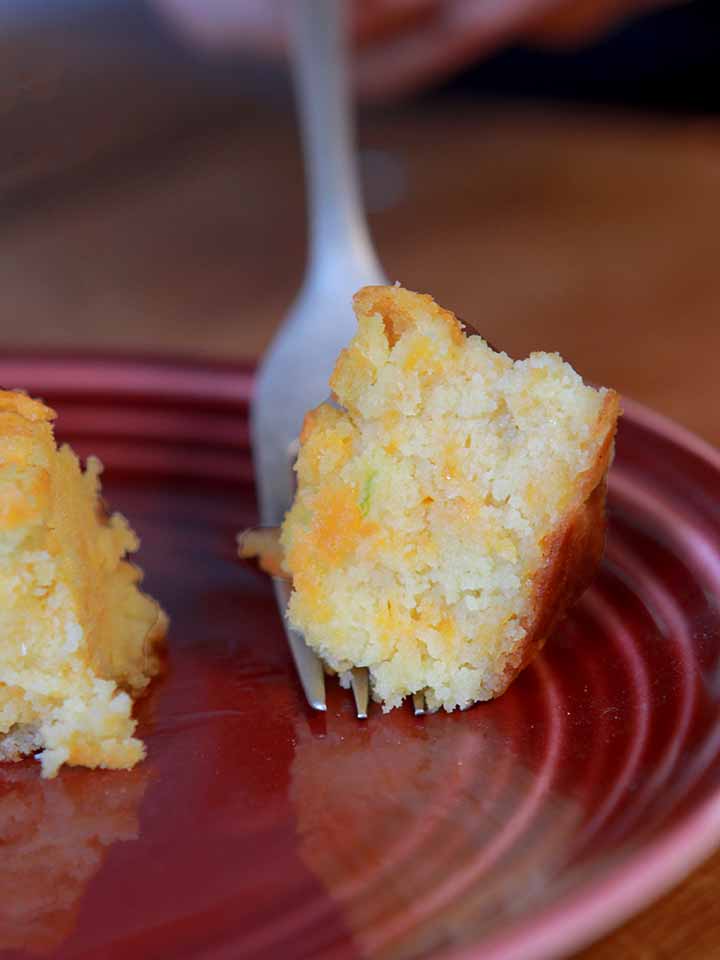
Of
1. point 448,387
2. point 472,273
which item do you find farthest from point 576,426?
point 472,273

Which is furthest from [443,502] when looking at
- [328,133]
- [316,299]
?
[328,133]

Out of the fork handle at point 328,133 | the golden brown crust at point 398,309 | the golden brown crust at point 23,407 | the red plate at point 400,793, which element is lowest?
the red plate at point 400,793

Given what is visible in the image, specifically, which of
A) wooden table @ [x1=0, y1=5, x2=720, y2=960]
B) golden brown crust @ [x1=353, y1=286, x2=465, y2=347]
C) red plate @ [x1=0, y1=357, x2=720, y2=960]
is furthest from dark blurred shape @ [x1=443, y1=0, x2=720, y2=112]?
golden brown crust @ [x1=353, y1=286, x2=465, y2=347]

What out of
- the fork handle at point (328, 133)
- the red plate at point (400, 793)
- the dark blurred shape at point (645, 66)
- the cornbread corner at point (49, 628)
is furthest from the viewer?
the dark blurred shape at point (645, 66)

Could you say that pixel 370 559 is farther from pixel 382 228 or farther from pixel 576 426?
pixel 382 228

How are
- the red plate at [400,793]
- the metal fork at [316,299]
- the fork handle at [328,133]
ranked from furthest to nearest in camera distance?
the fork handle at [328,133] < the metal fork at [316,299] < the red plate at [400,793]

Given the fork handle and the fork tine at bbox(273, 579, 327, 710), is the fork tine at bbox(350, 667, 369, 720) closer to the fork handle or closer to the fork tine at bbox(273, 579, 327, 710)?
the fork tine at bbox(273, 579, 327, 710)

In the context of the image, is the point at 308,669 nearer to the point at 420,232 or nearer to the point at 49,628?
the point at 49,628

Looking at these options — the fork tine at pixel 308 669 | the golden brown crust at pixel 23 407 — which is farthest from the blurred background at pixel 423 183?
the fork tine at pixel 308 669

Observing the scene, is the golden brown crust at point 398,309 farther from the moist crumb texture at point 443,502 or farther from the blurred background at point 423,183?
the blurred background at point 423,183
